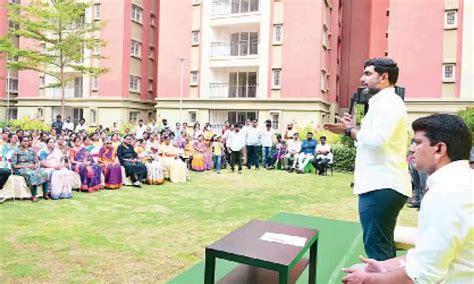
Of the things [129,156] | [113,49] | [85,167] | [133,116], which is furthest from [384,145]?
[133,116]

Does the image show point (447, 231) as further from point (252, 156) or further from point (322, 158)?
point (252, 156)

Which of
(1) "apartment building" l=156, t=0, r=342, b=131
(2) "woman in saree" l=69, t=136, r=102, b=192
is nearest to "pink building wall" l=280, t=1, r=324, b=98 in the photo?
(1) "apartment building" l=156, t=0, r=342, b=131

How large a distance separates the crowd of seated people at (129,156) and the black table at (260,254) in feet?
18.9

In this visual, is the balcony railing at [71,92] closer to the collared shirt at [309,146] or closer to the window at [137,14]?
the window at [137,14]

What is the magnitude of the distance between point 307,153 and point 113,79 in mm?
14056

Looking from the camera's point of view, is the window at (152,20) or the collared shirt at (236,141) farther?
the window at (152,20)

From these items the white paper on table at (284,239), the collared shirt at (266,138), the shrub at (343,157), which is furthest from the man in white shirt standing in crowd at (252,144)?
the white paper on table at (284,239)

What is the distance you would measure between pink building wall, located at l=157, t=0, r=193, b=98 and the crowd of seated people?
6928 mm

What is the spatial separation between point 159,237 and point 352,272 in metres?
3.66

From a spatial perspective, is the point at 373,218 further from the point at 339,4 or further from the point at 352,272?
the point at 339,4

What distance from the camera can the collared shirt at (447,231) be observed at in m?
1.48

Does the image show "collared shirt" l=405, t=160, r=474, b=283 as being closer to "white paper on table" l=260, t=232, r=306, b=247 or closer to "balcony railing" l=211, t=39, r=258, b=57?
"white paper on table" l=260, t=232, r=306, b=247

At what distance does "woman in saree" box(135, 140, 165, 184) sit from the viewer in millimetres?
10016

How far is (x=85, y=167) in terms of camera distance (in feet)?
28.4
